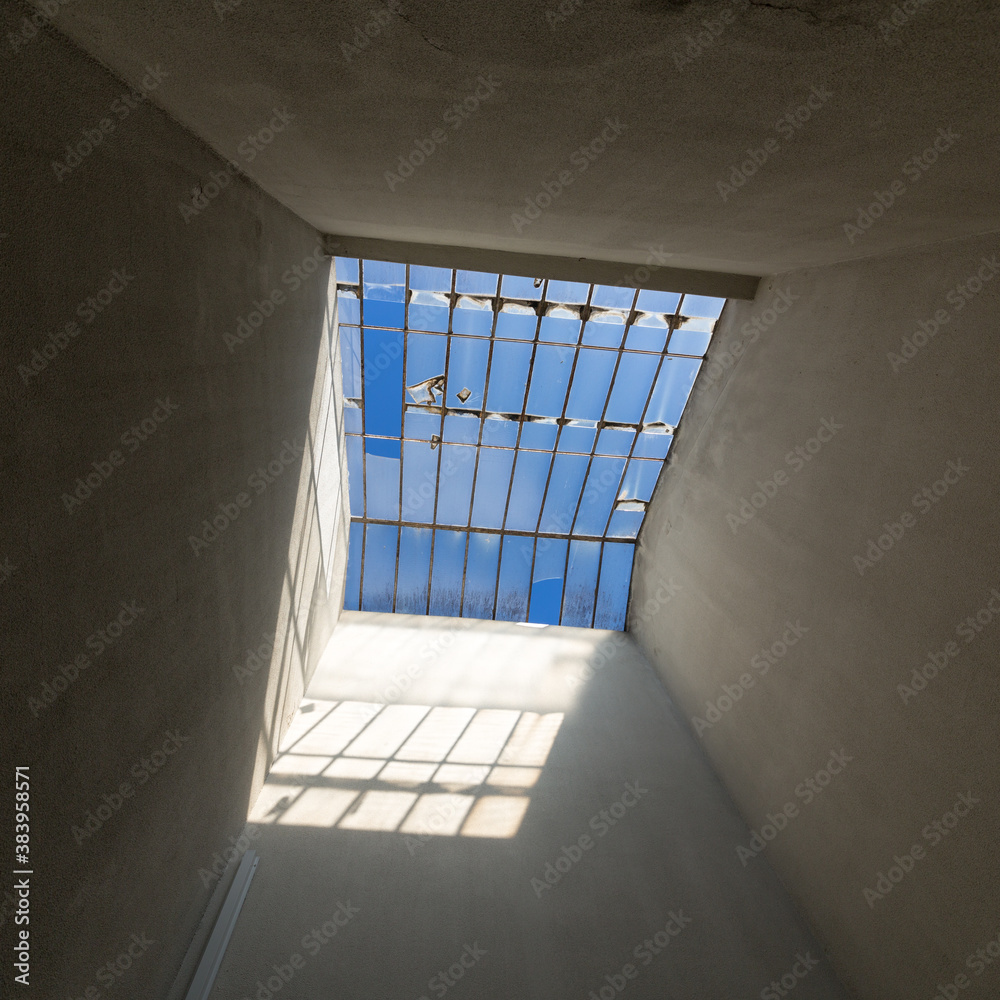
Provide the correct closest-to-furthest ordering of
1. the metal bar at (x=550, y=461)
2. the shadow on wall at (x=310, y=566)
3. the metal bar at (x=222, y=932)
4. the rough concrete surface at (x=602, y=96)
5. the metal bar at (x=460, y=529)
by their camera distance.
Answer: the rough concrete surface at (x=602, y=96) < the metal bar at (x=222, y=932) < the shadow on wall at (x=310, y=566) < the metal bar at (x=550, y=461) < the metal bar at (x=460, y=529)

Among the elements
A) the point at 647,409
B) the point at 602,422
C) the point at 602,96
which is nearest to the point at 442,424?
the point at 602,422

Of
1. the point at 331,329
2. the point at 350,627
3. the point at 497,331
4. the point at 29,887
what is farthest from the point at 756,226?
the point at 350,627

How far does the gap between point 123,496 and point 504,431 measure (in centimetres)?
955

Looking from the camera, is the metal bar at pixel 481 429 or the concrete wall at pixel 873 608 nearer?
the concrete wall at pixel 873 608

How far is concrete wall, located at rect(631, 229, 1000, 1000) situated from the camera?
225 inches

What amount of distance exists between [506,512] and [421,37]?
11.8 meters

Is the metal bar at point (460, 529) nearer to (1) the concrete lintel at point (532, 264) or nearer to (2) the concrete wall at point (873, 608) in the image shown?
(2) the concrete wall at point (873, 608)

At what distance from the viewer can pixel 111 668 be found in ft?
14.3

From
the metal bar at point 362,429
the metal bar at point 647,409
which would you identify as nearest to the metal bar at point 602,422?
the metal bar at point 647,409

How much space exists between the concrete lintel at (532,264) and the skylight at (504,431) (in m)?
1.13

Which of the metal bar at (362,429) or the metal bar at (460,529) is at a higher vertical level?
the metal bar at (362,429)

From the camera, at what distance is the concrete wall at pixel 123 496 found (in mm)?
3193

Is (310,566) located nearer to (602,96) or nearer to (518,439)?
(518,439)

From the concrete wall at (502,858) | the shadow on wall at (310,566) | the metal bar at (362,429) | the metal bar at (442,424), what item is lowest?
the concrete wall at (502,858)
